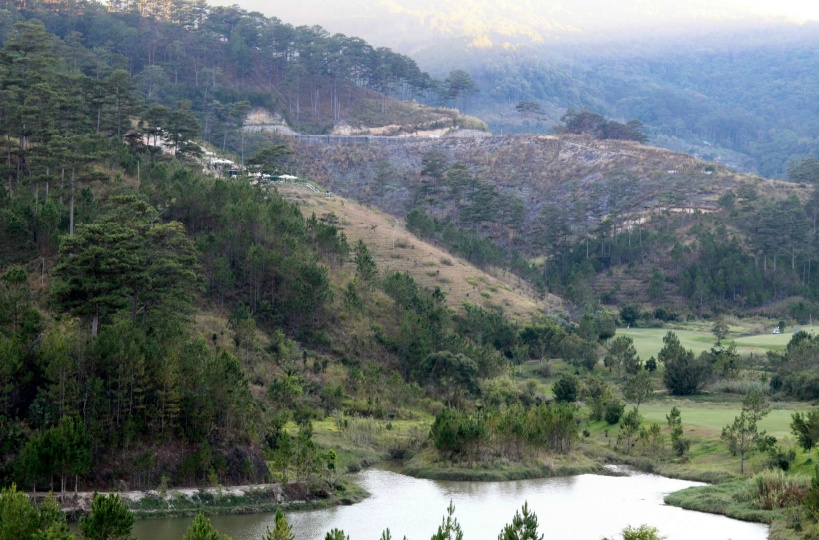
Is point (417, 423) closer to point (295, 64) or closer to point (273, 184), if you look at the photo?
point (273, 184)

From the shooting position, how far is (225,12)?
15788cm

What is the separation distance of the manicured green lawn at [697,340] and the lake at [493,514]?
34.7 m

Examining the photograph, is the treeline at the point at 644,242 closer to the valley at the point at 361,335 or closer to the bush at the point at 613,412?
the valley at the point at 361,335

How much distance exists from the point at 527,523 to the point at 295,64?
127 metres

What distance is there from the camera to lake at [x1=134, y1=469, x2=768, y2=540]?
4322 centimetres

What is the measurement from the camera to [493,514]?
46.6 m

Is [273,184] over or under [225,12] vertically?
under

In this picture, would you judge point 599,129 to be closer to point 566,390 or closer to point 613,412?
point 566,390

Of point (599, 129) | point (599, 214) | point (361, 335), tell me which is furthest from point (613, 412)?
point (599, 129)

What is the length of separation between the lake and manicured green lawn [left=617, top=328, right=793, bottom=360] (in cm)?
3465

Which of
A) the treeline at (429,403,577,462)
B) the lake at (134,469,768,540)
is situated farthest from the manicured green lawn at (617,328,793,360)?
the lake at (134,469,768,540)

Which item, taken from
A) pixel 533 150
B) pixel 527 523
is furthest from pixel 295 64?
pixel 527 523

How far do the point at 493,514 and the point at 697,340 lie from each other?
172ft

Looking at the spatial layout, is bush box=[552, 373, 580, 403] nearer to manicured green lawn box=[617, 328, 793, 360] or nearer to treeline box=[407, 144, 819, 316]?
manicured green lawn box=[617, 328, 793, 360]
